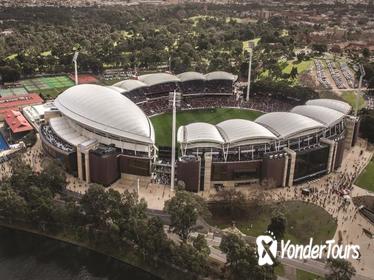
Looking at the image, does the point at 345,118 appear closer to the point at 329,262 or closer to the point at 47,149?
the point at 329,262

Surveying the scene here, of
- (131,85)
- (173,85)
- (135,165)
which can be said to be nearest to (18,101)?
(131,85)

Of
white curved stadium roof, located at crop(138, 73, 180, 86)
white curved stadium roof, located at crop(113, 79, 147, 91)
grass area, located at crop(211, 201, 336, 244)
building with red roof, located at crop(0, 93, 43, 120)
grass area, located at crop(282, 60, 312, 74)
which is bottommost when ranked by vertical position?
grass area, located at crop(211, 201, 336, 244)

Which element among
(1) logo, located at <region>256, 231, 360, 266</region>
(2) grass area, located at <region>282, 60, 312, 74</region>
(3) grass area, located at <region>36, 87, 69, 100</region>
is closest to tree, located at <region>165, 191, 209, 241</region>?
(1) logo, located at <region>256, 231, 360, 266</region>

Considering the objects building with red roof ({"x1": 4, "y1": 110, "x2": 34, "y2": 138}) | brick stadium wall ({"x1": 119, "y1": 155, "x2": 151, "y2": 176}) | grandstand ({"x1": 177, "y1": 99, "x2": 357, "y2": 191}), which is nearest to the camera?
grandstand ({"x1": 177, "y1": 99, "x2": 357, "y2": 191})

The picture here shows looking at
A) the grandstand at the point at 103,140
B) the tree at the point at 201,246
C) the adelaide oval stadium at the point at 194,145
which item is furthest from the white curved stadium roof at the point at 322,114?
the tree at the point at 201,246

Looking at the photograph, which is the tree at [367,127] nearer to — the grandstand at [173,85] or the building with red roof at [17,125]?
the grandstand at [173,85]

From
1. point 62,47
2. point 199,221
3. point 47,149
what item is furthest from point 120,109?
point 62,47

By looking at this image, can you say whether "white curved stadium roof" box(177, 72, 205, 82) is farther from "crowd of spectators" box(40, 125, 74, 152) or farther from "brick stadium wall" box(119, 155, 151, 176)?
"brick stadium wall" box(119, 155, 151, 176)

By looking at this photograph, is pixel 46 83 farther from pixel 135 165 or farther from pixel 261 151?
pixel 261 151
